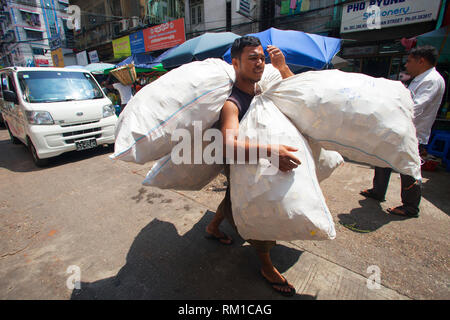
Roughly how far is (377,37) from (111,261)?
9.30 metres

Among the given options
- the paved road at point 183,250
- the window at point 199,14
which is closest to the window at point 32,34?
the window at point 199,14

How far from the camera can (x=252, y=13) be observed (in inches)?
379

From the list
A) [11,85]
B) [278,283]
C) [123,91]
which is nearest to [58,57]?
[123,91]

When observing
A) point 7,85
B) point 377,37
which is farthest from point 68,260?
point 377,37

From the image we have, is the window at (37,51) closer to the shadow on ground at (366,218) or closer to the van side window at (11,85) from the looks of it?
the van side window at (11,85)

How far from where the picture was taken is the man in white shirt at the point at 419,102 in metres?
2.38

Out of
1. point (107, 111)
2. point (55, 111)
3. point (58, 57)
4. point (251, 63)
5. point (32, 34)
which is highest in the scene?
point (32, 34)

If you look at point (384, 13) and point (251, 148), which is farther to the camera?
point (384, 13)

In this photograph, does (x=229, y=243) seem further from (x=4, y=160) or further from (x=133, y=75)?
(x=133, y=75)

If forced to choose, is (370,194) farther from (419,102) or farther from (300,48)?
(300,48)

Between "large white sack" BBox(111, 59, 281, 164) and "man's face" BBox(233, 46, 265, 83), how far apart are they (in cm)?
12

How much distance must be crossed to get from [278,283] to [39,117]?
15.0ft

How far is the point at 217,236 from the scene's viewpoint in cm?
207
